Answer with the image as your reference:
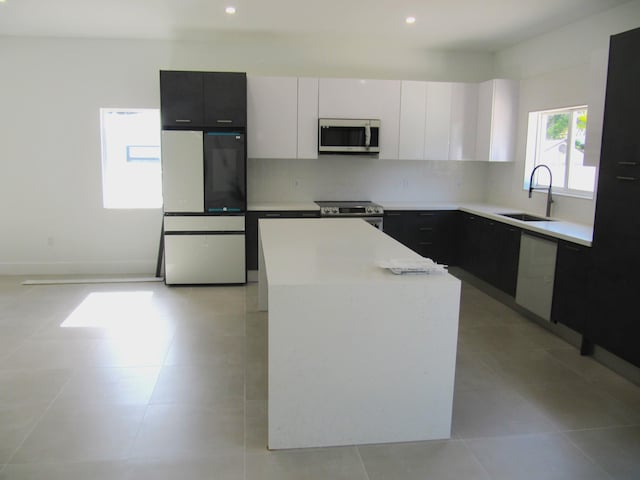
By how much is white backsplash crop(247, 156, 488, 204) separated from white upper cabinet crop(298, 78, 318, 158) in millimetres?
399

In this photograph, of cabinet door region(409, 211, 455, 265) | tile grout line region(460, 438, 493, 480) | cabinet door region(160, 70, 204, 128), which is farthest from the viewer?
cabinet door region(409, 211, 455, 265)

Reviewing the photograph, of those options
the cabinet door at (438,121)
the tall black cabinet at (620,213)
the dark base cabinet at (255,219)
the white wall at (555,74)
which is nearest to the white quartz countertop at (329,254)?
the dark base cabinet at (255,219)

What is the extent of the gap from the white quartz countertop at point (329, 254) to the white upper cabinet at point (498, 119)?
7.56 feet

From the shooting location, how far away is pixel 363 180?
6.43 metres

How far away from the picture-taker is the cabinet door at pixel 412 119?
5969mm

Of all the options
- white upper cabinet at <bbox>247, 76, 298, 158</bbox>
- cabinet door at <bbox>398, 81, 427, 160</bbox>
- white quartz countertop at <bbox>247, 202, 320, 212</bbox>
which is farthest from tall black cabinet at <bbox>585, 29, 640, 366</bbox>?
white upper cabinet at <bbox>247, 76, 298, 158</bbox>

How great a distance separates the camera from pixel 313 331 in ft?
8.36

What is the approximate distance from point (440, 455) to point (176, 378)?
176cm

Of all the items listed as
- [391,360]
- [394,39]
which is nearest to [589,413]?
[391,360]

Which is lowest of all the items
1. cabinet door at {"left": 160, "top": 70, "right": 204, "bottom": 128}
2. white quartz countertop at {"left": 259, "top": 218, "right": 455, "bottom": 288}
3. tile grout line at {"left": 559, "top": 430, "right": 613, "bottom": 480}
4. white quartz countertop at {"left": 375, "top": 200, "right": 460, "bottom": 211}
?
tile grout line at {"left": 559, "top": 430, "right": 613, "bottom": 480}

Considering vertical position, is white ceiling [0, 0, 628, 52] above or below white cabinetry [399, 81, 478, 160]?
above

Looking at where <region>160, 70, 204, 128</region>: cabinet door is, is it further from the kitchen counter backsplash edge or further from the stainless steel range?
the stainless steel range

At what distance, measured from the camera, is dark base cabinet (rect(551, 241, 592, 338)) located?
3852mm

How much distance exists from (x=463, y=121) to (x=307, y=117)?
185 centimetres
